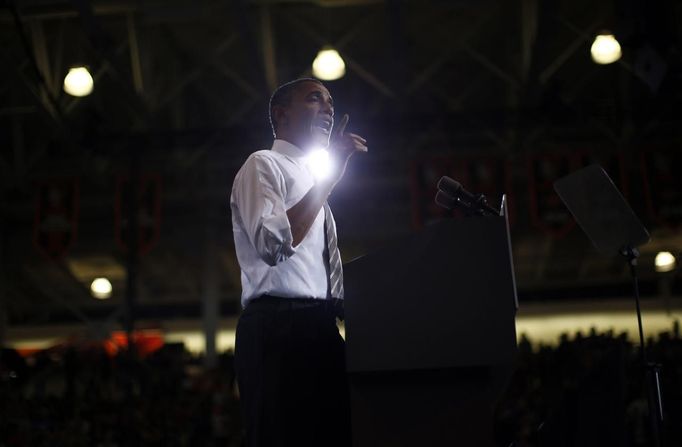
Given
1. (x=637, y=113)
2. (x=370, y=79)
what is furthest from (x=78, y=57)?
(x=637, y=113)

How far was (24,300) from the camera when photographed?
1962 cm

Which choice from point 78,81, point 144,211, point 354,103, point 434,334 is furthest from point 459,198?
point 354,103

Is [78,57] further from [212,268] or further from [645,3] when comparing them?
[645,3]

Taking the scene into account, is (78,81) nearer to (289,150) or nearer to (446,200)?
(289,150)

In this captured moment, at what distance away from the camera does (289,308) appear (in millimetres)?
2322

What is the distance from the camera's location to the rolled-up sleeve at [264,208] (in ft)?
7.27

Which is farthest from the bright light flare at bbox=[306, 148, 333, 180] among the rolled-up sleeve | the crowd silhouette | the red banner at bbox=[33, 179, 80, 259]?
the red banner at bbox=[33, 179, 80, 259]

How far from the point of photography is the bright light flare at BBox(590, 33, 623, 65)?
9.64 metres

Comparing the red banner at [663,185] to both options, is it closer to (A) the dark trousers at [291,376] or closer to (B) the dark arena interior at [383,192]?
(B) the dark arena interior at [383,192]

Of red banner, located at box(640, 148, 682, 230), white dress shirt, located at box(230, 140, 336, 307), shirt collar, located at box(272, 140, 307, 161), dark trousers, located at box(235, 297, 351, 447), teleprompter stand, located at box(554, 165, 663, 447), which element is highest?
red banner, located at box(640, 148, 682, 230)

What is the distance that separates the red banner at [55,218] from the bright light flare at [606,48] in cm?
757

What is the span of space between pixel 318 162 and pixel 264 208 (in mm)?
323

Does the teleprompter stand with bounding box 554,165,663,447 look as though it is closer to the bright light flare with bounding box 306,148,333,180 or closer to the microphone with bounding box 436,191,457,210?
the microphone with bounding box 436,191,457,210

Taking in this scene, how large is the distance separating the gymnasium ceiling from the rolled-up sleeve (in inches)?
230
